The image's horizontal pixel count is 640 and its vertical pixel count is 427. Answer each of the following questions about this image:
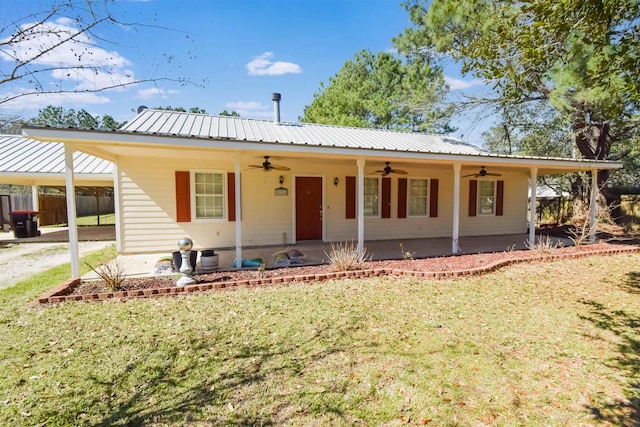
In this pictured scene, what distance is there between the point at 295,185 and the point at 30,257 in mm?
6951

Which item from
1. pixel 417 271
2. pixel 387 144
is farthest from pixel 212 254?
pixel 387 144

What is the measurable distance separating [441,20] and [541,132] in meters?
10.7

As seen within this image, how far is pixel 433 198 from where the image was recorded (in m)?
10.5

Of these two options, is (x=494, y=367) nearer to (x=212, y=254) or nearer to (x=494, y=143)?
(x=212, y=254)

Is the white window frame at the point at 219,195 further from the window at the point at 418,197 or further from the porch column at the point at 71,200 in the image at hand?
the window at the point at 418,197

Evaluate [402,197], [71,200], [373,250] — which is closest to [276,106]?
[402,197]

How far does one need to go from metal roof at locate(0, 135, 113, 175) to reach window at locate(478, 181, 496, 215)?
12.7 meters

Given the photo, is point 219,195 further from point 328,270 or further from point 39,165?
point 39,165

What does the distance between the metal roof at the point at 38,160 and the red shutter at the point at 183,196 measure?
4.10 meters

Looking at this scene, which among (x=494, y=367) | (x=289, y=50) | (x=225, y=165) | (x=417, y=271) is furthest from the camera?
(x=289, y=50)

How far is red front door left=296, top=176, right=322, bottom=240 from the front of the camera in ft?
30.0

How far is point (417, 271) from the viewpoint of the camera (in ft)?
20.2

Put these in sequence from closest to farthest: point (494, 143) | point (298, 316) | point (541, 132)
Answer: point (298, 316), point (541, 132), point (494, 143)

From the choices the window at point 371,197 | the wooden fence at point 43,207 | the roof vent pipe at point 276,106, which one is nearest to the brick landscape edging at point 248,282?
the window at point 371,197
